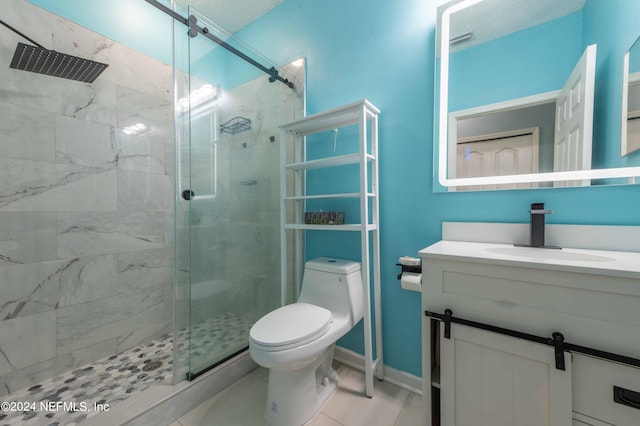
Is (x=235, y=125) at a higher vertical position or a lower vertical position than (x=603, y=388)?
higher

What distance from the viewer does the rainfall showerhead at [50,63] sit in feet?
4.02

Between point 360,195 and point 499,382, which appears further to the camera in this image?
point 360,195

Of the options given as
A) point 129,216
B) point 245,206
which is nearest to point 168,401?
point 245,206

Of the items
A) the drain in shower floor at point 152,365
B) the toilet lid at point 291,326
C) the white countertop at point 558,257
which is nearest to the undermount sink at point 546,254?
the white countertop at point 558,257

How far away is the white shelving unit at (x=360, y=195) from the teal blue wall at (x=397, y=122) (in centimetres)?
8

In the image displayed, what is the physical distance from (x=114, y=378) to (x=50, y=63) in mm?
1812

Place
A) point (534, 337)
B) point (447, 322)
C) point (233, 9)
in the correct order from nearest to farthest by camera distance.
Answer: point (534, 337) → point (447, 322) → point (233, 9)

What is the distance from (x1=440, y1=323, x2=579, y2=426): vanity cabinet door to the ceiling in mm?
2637

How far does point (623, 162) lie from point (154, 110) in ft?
8.94

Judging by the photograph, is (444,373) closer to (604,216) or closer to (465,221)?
(465,221)

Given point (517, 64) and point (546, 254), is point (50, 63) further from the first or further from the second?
point (546, 254)

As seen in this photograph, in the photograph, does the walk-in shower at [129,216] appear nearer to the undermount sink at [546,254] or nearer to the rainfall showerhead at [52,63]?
the rainfall showerhead at [52,63]

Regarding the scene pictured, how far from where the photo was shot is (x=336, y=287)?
1.41 m

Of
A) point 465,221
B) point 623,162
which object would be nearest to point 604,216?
point 623,162
